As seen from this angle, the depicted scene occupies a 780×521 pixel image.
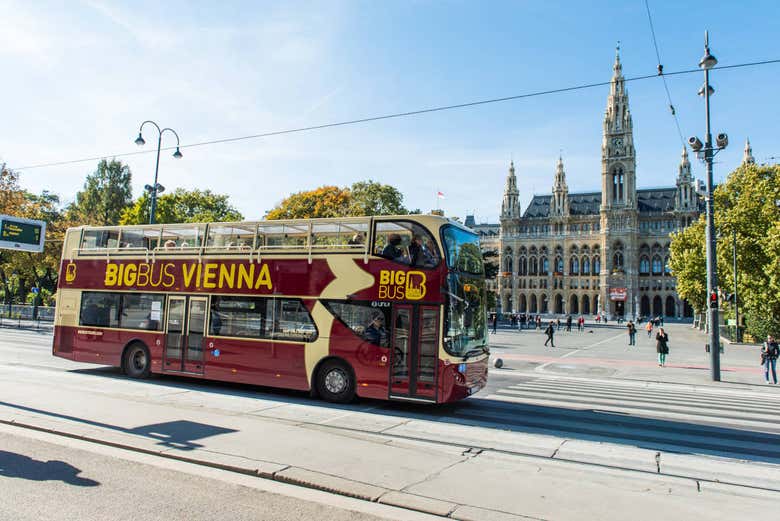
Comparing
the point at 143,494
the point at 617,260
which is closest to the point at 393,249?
the point at 143,494

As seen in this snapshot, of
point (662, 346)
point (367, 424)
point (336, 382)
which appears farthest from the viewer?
point (662, 346)

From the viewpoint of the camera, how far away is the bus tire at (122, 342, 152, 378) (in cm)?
1471

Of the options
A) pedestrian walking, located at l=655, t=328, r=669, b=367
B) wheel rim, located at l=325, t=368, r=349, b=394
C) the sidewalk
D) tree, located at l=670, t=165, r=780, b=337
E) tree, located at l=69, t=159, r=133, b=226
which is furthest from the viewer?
tree, located at l=69, t=159, r=133, b=226

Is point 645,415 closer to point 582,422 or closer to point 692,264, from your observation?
point 582,422

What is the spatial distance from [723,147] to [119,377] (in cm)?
2147

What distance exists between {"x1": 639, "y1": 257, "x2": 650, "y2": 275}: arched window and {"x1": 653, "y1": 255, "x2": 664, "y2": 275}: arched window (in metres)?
1.10

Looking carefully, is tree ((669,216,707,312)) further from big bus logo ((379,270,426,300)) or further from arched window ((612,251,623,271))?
arched window ((612,251,623,271))

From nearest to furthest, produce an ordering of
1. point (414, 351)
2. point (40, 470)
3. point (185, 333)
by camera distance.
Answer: point (40, 470) → point (414, 351) → point (185, 333)

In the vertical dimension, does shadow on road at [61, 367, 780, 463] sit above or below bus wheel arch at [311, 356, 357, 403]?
below

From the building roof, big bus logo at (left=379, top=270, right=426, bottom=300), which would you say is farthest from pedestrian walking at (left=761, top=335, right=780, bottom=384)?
the building roof

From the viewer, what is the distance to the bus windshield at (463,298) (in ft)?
36.1

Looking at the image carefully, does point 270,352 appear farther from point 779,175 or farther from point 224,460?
point 779,175

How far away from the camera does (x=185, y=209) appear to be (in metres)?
63.2

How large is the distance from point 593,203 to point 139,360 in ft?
379
